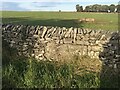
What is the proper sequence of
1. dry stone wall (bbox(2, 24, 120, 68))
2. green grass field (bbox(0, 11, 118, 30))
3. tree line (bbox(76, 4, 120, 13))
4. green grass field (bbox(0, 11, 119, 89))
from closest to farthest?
green grass field (bbox(0, 11, 119, 89)), dry stone wall (bbox(2, 24, 120, 68)), green grass field (bbox(0, 11, 118, 30)), tree line (bbox(76, 4, 120, 13))

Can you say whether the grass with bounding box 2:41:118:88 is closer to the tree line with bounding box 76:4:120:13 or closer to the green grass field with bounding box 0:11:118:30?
the green grass field with bounding box 0:11:118:30

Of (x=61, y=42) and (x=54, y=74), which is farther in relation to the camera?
(x=61, y=42)

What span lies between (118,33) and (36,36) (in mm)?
2833

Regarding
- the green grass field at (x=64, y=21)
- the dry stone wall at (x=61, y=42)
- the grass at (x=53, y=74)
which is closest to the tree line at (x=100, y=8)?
the green grass field at (x=64, y=21)

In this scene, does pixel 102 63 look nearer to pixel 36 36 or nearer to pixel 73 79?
pixel 73 79

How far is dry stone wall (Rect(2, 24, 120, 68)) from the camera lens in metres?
10.5

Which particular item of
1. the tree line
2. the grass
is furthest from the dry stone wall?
the tree line

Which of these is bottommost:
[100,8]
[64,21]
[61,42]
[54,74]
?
[54,74]

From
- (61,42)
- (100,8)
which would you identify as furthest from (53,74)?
(100,8)

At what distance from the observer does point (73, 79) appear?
9.42m

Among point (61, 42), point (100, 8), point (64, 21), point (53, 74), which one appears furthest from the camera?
point (100, 8)

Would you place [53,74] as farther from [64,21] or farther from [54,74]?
[64,21]

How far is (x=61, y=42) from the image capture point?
36.1 ft

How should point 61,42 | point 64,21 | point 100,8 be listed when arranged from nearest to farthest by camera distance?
point 61,42
point 64,21
point 100,8
